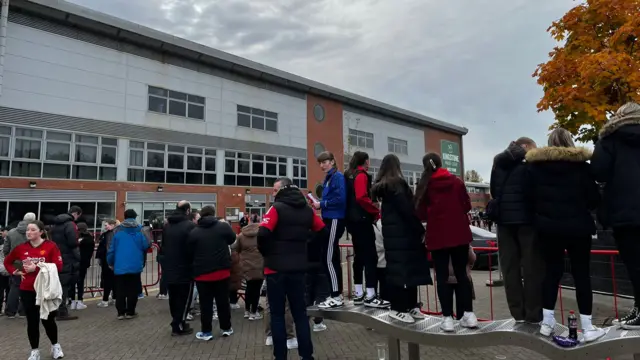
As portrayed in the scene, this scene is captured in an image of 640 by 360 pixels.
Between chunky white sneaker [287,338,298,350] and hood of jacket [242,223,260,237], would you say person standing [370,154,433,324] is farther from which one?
hood of jacket [242,223,260,237]

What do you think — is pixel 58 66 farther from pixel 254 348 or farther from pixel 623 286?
pixel 623 286

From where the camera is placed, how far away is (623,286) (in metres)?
6.90

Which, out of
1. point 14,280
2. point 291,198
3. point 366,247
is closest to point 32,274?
point 14,280

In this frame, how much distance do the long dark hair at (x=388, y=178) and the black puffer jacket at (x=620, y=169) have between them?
5.91 ft

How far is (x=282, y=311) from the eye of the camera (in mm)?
4512

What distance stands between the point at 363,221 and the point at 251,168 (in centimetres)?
2578

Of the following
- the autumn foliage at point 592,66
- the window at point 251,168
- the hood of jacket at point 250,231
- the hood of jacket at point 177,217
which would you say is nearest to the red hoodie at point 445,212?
the hood of jacket at point 250,231

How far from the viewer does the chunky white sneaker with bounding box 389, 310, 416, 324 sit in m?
4.30

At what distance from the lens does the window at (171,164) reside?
23.9 metres

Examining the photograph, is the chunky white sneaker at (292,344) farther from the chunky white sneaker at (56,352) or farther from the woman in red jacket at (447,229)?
the chunky white sneaker at (56,352)

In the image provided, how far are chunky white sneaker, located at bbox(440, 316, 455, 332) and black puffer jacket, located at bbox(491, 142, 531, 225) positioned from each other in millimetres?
1099

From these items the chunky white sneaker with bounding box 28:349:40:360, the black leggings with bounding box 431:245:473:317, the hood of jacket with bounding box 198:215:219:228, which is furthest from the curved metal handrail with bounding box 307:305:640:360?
the chunky white sneaker with bounding box 28:349:40:360

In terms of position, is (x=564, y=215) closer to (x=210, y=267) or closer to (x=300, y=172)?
(x=210, y=267)

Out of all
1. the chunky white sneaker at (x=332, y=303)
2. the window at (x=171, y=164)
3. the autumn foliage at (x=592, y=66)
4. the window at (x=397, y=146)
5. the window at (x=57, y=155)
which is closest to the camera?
the chunky white sneaker at (x=332, y=303)
